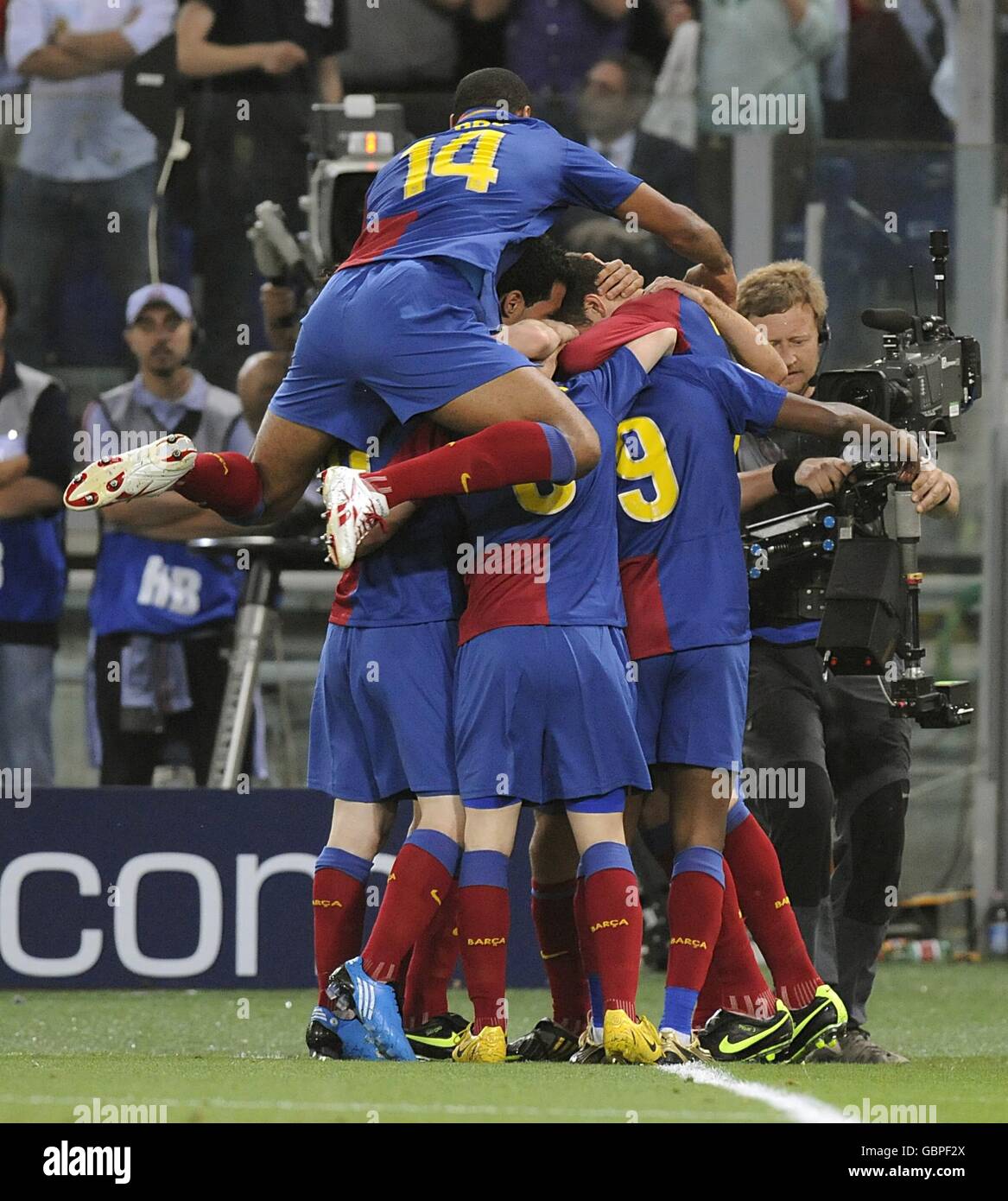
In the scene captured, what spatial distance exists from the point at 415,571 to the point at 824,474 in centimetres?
97

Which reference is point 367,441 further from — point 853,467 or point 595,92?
point 595,92

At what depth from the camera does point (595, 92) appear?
28.2 ft

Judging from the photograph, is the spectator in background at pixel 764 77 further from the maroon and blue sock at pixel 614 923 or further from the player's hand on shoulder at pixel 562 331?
the maroon and blue sock at pixel 614 923

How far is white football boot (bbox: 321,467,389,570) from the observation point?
4.28 metres

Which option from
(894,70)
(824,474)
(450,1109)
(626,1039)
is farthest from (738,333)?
(894,70)

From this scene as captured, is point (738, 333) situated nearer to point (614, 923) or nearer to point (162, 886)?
point (614, 923)

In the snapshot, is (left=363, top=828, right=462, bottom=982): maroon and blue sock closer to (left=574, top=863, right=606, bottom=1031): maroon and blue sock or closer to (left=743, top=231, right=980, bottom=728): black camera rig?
(left=574, top=863, right=606, bottom=1031): maroon and blue sock

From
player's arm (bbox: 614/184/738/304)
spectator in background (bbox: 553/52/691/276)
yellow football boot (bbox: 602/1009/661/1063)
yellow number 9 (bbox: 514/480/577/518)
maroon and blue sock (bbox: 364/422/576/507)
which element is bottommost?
yellow football boot (bbox: 602/1009/661/1063)

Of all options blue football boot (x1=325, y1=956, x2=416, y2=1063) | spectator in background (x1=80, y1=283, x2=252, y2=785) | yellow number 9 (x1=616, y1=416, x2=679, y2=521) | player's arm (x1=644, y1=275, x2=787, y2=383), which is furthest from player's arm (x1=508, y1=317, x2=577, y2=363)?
spectator in background (x1=80, y1=283, x2=252, y2=785)

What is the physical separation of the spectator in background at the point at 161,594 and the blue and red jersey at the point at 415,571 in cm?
300

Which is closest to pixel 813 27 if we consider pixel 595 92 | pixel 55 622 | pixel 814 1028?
pixel 595 92

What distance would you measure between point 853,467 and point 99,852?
309 centimetres

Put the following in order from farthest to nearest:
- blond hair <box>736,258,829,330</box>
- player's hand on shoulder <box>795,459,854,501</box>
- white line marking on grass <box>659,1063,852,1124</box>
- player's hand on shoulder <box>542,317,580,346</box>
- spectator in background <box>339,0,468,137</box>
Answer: spectator in background <box>339,0,468,137</box> < blond hair <box>736,258,829,330</box> < player's hand on shoulder <box>795,459,854,501</box> < player's hand on shoulder <box>542,317,580,346</box> < white line marking on grass <box>659,1063,852,1124</box>

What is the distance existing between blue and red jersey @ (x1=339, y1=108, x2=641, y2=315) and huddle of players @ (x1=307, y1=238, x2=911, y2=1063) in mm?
233
